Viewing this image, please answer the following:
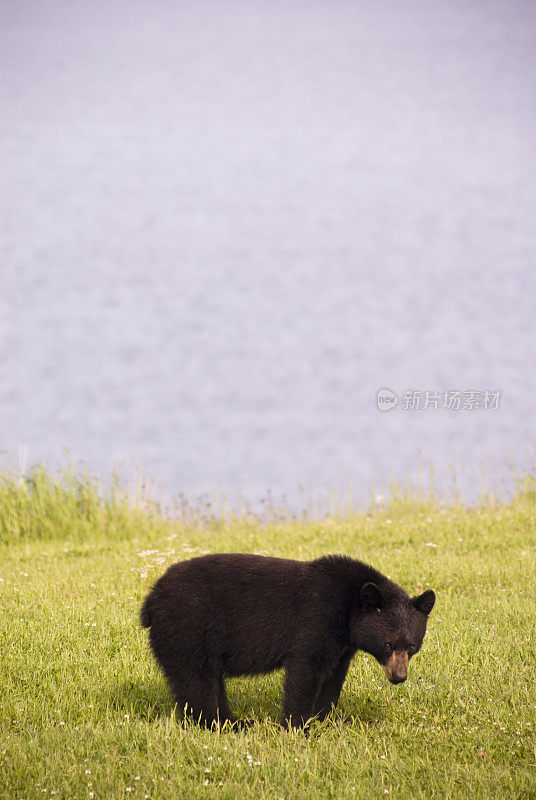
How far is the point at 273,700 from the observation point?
19.8ft

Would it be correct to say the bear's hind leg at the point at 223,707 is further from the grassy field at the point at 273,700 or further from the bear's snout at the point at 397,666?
the bear's snout at the point at 397,666

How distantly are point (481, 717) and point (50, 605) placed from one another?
4.50 metres

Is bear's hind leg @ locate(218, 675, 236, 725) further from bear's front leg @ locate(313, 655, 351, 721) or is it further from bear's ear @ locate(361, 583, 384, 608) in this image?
bear's ear @ locate(361, 583, 384, 608)

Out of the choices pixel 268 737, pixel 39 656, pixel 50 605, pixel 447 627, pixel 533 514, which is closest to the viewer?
pixel 268 737

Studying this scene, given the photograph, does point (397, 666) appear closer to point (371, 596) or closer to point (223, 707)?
point (371, 596)

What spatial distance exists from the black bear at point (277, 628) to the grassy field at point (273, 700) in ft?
0.99

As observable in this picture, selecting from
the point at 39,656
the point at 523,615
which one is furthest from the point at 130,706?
the point at 523,615

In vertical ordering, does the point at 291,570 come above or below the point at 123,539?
above

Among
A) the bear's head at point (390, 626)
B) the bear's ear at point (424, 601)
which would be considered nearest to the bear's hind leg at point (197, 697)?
the bear's head at point (390, 626)

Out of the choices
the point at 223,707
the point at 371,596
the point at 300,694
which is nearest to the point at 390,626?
the point at 371,596

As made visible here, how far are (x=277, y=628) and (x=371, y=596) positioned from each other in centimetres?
68

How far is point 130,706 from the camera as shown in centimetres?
579

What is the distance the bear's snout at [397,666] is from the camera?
16.6ft

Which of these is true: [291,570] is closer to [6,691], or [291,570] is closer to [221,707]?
[221,707]
